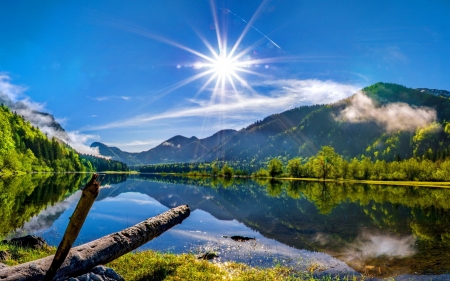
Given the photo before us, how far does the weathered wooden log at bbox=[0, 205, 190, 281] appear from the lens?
980 centimetres

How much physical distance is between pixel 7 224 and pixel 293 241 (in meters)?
26.8

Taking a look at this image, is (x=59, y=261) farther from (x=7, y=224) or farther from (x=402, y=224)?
(x=402, y=224)

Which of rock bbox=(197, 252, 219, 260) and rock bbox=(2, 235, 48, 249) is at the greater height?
rock bbox=(2, 235, 48, 249)

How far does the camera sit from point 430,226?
32.8 m

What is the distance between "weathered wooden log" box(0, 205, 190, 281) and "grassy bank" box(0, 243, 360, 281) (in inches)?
61.9

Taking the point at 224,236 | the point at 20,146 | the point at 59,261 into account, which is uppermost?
the point at 20,146

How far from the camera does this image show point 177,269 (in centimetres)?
1542

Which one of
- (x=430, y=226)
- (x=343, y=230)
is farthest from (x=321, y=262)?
(x=430, y=226)

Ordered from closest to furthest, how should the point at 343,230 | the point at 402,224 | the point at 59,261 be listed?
the point at 59,261, the point at 343,230, the point at 402,224

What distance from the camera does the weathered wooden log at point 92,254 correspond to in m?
9.80

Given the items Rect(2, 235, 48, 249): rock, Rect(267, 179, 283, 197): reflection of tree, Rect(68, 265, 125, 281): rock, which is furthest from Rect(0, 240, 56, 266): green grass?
Rect(267, 179, 283, 197): reflection of tree

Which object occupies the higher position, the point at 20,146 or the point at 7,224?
the point at 20,146

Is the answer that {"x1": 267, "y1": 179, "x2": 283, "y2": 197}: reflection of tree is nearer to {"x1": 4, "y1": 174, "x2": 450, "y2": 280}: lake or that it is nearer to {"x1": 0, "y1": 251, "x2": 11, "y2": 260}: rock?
{"x1": 4, "y1": 174, "x2": 450, "y2": 280}: lake

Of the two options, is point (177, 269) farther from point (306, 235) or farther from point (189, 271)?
point (306, 235)
